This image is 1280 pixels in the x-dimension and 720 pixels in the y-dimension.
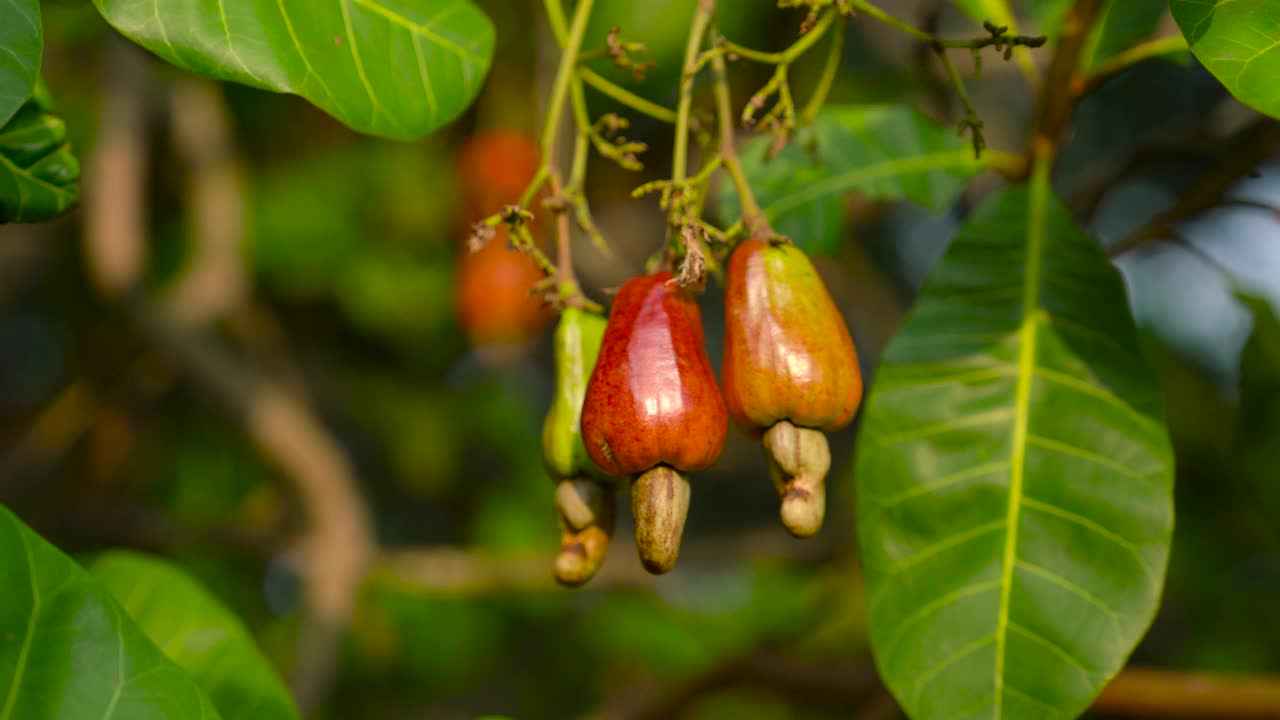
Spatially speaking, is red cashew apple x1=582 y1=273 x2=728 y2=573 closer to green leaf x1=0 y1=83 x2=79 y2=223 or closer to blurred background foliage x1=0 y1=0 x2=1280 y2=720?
green leaf x1=0 y1=83 x2=79 y2=223

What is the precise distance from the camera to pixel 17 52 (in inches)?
31.1

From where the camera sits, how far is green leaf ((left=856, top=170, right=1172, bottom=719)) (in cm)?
102

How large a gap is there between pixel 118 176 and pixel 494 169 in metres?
0.82

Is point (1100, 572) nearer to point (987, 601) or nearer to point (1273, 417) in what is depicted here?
point (987, 601)

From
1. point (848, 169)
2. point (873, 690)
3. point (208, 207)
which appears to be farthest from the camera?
point (208, 207)

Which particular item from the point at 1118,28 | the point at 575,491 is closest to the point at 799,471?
the point at 575,491

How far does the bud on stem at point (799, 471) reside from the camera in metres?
0.87

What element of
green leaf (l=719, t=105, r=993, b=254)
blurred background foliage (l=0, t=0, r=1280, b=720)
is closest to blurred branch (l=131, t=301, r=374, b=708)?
blurred background foliage (l=0, t=0, r=1280, b=720)

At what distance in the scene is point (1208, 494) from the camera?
2.46 m

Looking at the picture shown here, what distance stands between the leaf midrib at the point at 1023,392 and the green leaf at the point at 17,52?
0.88 m

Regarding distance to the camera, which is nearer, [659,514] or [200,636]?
[659,514]

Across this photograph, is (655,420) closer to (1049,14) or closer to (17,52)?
(17,52)

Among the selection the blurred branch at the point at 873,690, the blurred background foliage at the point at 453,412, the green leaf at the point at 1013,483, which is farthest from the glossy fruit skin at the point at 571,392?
the blurred background foliage at the point at 453,412

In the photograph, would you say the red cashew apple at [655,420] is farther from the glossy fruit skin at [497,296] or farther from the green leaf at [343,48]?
the glossy fruit skin at [497,296]
